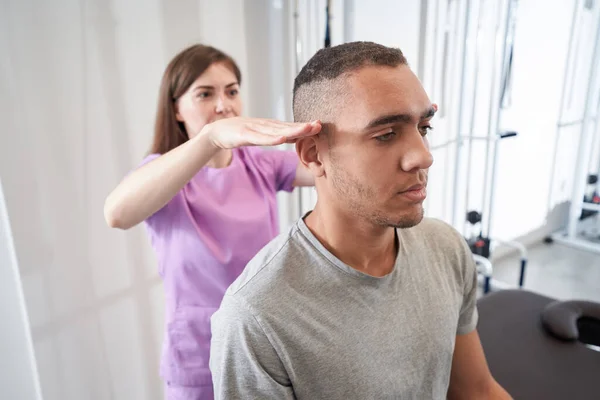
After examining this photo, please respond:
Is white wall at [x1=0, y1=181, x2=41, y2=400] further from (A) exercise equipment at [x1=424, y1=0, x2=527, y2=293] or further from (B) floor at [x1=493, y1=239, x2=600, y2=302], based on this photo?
(B) floor at [x1=493, y1=239, x2=600, y2=302]

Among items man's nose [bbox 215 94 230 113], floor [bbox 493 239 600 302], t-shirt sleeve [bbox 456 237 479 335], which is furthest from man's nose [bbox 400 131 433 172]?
floor [bbox 493 239 600 302]

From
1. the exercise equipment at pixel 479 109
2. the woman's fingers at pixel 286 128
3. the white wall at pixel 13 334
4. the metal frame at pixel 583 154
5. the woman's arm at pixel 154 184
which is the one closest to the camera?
the woman's fingers at pixel 286 128

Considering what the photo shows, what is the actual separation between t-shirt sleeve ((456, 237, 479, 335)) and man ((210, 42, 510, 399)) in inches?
4.8

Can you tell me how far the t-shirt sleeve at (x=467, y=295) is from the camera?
991mm

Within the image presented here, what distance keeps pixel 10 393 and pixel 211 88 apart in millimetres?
1095

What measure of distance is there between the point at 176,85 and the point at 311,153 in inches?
21.1

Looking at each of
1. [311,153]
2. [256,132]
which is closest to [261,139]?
[256,132]

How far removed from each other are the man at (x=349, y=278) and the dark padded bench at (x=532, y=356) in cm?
47

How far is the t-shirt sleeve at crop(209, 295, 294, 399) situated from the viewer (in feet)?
2.36

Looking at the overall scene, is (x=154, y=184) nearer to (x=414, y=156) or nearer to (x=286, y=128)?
(x=286, y=128)

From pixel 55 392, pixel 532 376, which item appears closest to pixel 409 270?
pixel 532 376

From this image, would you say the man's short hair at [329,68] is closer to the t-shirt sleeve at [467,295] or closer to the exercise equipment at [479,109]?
the t-shirt sleeve at [467,295]

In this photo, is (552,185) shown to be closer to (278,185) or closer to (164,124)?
(278,185)

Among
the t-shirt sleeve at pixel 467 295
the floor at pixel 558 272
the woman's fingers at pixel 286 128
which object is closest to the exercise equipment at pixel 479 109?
the floor at pixel 558 272
